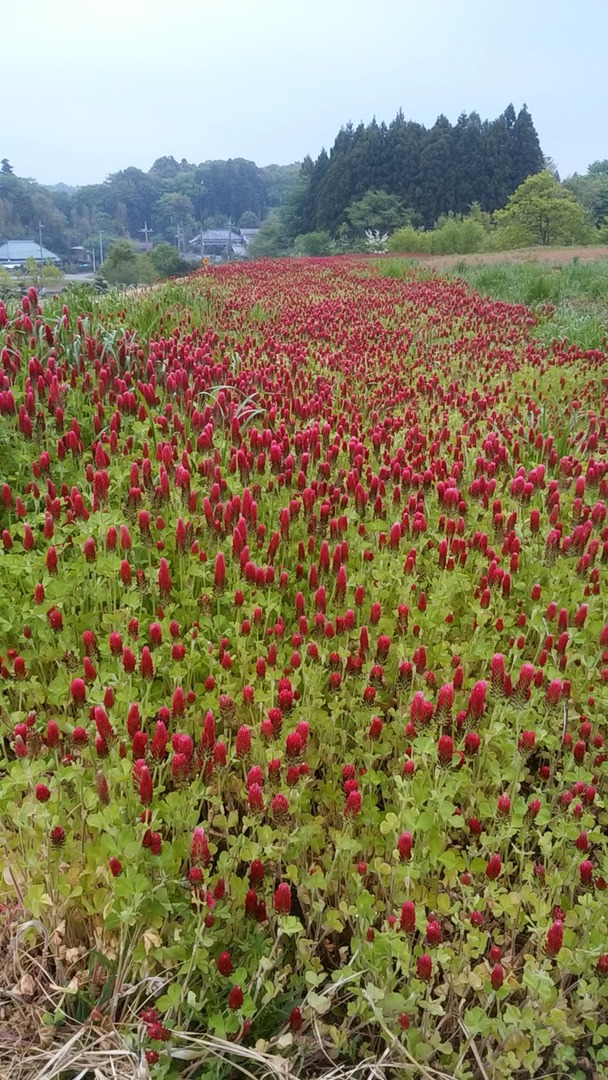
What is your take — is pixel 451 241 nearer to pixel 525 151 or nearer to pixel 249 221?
pixel 525 151

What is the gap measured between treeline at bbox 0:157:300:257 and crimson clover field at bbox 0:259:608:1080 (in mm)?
125063

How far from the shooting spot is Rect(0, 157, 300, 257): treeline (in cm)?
12562

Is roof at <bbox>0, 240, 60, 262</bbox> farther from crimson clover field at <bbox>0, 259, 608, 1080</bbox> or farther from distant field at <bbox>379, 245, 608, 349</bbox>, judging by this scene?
crimson clover field at <bbox>0, 259, 608, 1080</bbox>

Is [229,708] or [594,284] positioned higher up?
[594,284]

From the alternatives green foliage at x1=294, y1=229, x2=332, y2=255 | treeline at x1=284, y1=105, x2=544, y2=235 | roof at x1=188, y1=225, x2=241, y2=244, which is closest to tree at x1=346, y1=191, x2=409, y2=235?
treeline at x1=284, y1=105, x2=544, y2=235

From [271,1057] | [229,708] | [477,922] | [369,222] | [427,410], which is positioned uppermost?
[369,222]

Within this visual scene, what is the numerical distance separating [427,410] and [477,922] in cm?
507

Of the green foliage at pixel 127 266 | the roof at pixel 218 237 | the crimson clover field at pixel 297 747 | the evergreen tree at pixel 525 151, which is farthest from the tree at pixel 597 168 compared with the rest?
the crimson clover field at pixel 297 747

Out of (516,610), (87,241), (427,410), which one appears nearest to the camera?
(516,610)

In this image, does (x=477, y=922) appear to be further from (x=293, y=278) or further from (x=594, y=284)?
(x=293, y=278)

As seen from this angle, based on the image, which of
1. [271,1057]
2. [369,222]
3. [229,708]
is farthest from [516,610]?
[369,222]

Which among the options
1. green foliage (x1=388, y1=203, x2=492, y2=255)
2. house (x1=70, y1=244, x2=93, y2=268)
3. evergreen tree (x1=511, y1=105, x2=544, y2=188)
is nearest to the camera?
green foliage (x1=388, y1=203, x2=492, y2=255)

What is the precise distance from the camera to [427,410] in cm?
644

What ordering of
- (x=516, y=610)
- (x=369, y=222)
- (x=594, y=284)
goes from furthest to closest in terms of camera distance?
(x=369, y=222), (x=594, y=284), (x=516, y=610)
